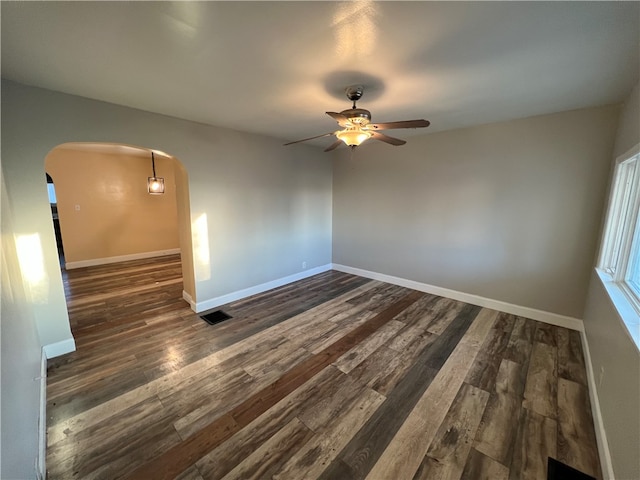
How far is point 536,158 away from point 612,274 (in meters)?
1.54

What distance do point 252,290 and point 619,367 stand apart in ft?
13.1

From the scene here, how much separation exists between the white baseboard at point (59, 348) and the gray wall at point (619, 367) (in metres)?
4.32

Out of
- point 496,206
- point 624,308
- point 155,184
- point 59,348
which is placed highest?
point 155,184

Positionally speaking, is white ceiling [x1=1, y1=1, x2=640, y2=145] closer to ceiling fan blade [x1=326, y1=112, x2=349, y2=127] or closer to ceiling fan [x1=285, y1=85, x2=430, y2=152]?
ceiling fan [x1=285, y1=85, x2=430, y2=152]

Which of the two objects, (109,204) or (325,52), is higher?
(325,52)

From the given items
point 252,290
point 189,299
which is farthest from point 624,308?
point 189,299

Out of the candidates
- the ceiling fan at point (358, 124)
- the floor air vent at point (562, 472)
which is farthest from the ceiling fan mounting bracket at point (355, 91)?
the floor air vent at point (562, 472)

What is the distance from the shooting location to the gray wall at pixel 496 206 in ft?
9.68

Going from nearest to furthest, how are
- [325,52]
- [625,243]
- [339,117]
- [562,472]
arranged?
[562,472]
[325,52]
[339,117]
[625,243]

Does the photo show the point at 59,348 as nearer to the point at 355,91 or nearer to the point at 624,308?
the point at 355,91

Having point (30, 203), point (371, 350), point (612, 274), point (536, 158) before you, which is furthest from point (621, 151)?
point (30, 203)

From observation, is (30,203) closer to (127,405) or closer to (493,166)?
(127,405)

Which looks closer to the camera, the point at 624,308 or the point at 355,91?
the point at 624,308

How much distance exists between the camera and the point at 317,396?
6.93 ft
